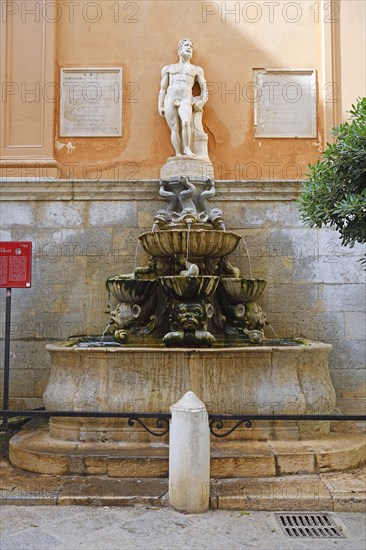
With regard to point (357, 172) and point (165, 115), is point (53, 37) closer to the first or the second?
point (165, 115)

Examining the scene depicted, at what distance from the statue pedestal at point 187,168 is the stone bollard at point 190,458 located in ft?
14.5

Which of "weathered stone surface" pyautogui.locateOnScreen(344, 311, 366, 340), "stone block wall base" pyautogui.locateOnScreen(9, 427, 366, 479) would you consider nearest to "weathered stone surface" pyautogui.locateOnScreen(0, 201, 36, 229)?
"stone block wall base" pyautogui.locateOnScreen(9, 427, 366, 479)

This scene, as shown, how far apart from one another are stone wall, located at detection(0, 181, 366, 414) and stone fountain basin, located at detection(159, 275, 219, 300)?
73.7 inches

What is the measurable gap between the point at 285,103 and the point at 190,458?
19.7 ft

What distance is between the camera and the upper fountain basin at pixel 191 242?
632cm

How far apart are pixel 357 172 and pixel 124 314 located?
300 cm

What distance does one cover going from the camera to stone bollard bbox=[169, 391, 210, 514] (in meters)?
3.64

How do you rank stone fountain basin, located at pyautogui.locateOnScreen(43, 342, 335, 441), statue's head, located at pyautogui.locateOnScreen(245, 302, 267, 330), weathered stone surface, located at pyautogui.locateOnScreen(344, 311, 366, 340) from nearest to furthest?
stone fountain basin, located at pyautogui.locateOnScreen(43, 342, 335, 441), statue's head, located at pyautogui.locateOnScreen(245, 302, 267, 330), weathered stone surface, located at pyautogui.locateOnScreen(344, 311, 366, 340)

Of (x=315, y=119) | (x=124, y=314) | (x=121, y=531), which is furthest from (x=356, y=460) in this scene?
(x=315, y=119)

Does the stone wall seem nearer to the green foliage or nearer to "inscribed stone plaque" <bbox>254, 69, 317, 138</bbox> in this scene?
"inscribed stone plaque" <bbox>254, 69, 317, 138</bbox>

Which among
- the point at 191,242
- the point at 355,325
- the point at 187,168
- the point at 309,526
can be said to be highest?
the point at 187,168

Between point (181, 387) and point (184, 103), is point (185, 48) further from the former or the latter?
point (181, 387)

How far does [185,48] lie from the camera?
25.5ft

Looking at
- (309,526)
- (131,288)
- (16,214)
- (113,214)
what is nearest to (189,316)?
(131,288)
